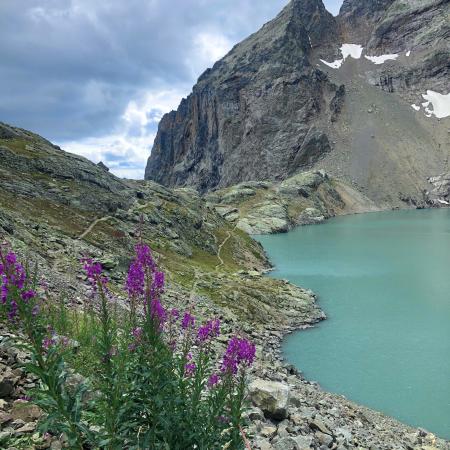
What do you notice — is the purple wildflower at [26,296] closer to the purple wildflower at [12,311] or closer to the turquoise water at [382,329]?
the purple wildflower at [12,311]

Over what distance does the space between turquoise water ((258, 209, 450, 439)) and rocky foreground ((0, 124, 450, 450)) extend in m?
2.68

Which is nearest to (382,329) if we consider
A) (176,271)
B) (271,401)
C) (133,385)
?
(176,271)

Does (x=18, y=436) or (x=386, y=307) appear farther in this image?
(x=386, y=307)

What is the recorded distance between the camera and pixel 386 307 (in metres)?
47.7

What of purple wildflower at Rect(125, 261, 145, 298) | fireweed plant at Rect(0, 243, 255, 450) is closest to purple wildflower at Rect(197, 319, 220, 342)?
fireweed plant at Rect(0, 243, 255, 450)

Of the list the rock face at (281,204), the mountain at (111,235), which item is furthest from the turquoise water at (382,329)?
the rock face at (281,204)

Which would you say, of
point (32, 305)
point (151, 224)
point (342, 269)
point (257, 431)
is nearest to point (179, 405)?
point (32, 305)

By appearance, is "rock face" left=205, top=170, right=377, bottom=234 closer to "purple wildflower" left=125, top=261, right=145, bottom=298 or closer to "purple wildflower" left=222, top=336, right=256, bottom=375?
"purple wildflower" left=222, top=336, right=256, bottom=375

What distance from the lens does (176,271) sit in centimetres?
5053

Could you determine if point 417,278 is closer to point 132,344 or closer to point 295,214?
point 132,344

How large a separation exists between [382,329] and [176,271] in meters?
23.7

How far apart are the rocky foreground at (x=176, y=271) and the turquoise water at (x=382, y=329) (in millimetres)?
2680

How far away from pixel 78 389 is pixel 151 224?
59.9 metres

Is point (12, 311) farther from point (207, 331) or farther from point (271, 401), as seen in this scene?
point (271, 401)
